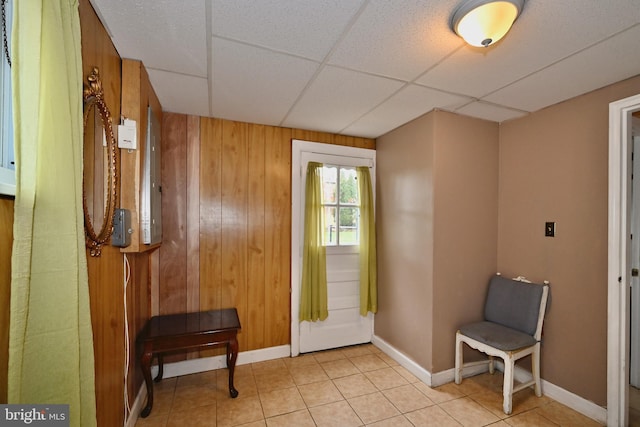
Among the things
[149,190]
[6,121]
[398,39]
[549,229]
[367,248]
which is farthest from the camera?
[367,248]

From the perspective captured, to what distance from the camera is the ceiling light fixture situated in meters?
1.12

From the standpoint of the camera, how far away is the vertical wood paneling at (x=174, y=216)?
237 centimetres

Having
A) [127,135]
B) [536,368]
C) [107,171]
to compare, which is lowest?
[536,368]

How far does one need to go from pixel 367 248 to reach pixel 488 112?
167cm

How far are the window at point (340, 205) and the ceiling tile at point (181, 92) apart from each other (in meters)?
1.29

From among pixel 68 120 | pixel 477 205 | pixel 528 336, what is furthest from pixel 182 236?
pixel 528 336

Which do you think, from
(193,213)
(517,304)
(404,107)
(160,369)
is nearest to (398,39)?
(404,107)

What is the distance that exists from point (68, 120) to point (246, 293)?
2.07 meters

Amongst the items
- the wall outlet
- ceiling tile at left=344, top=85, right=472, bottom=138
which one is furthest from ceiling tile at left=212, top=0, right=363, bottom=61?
the wall outlet

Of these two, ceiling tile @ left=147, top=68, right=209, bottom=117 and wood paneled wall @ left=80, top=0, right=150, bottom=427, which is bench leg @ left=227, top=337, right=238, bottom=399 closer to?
wood paneled wall @ left=80, top=0, right=150, bottom=427

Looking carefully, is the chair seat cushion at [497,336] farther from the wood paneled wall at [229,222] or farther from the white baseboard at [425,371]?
the wood paneled wall at [229,222]

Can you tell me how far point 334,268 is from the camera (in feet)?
9.62

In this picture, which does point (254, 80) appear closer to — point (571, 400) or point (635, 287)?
point (571, 400)

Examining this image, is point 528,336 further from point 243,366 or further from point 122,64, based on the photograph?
point 122,64
